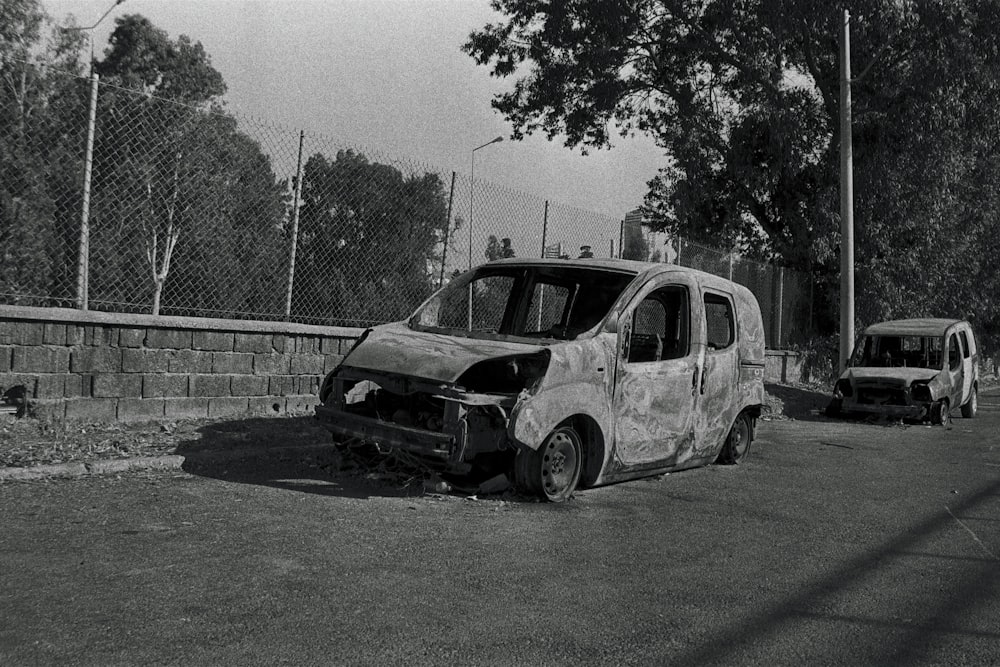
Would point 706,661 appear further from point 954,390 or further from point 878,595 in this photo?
point 954,390

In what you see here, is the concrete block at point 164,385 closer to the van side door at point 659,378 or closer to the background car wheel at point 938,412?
the van side door at point 659,378

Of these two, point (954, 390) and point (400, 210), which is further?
point (954, 390)

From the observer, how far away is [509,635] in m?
3.64

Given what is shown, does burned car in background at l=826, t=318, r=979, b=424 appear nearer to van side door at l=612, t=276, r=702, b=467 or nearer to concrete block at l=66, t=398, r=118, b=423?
van side door at l=612, t=276, r=702, b=467

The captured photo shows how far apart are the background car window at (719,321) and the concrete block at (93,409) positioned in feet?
17.5

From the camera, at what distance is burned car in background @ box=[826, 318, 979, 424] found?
576 inches

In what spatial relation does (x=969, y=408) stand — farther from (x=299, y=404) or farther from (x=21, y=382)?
(x=21, y=382)

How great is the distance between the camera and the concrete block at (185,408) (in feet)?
27.9

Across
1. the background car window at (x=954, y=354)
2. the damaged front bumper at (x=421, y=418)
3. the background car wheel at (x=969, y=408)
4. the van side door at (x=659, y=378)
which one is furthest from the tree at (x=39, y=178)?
the background car wheel at (x=969, y=408)

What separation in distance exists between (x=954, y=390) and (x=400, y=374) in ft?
40.6

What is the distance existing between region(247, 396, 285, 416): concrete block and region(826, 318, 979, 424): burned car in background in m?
9.91

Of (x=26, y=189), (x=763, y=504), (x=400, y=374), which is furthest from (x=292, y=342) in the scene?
(x=763, y=504)

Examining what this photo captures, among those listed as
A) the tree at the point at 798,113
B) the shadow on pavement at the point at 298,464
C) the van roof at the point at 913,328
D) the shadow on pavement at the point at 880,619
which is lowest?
the shadow on pavement at the point at 880,619

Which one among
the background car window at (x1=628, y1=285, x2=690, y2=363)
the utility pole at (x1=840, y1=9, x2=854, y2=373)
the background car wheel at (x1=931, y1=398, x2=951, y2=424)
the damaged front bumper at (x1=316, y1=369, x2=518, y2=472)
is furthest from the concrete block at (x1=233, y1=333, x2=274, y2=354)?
the utility pole at (x1=840, y1=9, x2=854, y2=373)
